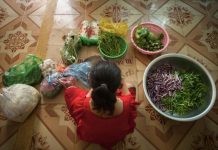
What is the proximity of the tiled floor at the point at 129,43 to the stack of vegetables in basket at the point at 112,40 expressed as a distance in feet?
0.29

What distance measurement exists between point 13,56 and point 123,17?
90 centimetres

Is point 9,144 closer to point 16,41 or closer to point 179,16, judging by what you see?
point 16,41

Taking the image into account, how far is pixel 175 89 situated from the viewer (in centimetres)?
152

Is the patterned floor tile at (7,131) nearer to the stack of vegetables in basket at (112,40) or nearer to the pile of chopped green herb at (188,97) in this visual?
the stack of vegetables in basket at (112,40)

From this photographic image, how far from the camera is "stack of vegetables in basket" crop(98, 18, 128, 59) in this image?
5.41 ft

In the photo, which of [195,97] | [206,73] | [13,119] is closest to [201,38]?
[206,73]

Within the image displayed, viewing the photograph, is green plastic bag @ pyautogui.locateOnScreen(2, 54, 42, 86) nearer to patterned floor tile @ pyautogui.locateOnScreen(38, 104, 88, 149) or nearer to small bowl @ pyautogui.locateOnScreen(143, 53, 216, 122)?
patterned floor tile @ pyautogui.locateOnScreen(38, 104, 88, 149)

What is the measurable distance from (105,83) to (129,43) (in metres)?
0.92

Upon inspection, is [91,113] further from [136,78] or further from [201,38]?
[201,38]

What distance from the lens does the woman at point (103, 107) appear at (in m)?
0.93

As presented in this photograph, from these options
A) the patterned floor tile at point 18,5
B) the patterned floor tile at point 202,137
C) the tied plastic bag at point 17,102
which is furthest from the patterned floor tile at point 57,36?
the patterned floor tile at point 202,137

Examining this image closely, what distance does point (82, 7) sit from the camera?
1.97 metres

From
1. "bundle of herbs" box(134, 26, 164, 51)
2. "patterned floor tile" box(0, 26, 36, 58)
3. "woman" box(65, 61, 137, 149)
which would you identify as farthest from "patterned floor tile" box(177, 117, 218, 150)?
"patterned floor tile" box(0, 26, 36, 58)

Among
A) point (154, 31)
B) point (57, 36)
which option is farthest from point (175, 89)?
point (57, 36)
